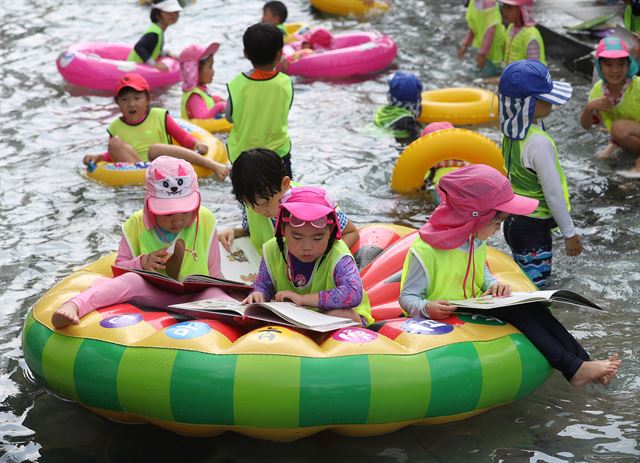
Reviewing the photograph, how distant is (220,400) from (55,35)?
1054 centimetres

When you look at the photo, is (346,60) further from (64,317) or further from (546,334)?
(64,317)

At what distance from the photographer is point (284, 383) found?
12.1 ft

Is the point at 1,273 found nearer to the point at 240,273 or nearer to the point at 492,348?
the point at 240,273

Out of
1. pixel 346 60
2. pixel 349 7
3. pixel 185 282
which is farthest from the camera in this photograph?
pixel 349 7

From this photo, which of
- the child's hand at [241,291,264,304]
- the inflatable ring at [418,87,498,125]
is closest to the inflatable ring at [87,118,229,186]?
the inflatable ring at [418,87,498,125]

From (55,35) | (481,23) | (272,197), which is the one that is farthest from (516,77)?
(55,35)

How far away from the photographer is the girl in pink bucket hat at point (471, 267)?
162 inches

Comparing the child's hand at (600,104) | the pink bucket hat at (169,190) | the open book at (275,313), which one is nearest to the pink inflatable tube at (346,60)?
the child's hand at (600,104)

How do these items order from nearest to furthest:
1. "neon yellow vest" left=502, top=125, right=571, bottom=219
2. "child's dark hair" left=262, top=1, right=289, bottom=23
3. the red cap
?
1. "neon yellow vest" left=502, top=125, right=571, bottom=219
2. the red cap
3. "child's dark hair" left=262, top=1, right=289, bottom=23

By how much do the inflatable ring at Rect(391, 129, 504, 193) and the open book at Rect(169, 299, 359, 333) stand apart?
120 inches

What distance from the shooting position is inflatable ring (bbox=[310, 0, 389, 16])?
45.6ft

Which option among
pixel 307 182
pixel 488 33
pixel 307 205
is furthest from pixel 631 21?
pixel 307 205

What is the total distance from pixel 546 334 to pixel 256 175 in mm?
1523

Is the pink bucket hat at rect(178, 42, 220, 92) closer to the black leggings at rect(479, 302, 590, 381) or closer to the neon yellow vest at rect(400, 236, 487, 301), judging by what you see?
the neon yellow vest at rect(400, 236, 487, 301)
